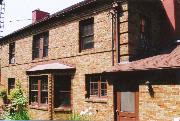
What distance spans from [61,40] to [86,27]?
6.71ft

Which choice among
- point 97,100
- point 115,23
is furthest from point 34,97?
point 115,23

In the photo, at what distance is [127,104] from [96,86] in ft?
7.41

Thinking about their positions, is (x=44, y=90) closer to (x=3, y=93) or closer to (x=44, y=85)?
(x=44, y=85)

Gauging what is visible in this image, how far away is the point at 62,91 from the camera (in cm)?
1568

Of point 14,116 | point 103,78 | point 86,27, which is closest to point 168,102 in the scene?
point 103,78

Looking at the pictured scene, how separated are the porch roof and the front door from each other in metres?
0.99

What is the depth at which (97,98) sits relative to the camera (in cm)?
1378

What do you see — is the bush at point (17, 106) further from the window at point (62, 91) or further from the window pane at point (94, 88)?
the window pane at point (94, 88)

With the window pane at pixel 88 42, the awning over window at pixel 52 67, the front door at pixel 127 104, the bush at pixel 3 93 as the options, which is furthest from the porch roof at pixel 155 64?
the bush at pixel 3 93

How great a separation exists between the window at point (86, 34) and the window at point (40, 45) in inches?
137

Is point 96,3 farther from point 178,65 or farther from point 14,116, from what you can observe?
point 14,116

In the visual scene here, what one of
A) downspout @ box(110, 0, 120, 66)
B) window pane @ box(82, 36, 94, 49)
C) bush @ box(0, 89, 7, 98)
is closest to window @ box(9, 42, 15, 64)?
bush @ box(0, 89, 7, 98)

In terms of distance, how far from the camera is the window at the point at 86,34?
48.4 ft

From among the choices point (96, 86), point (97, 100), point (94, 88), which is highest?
point (96, 86)
